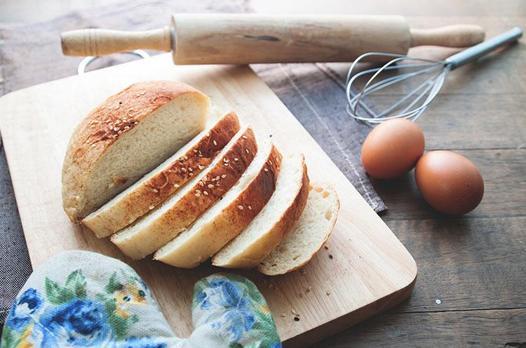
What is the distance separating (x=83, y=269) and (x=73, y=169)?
40 centimetres

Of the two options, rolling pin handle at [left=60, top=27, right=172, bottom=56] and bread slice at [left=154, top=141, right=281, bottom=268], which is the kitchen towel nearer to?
rolling pin handle at [left=60, top=27, right=172, bottom=56]

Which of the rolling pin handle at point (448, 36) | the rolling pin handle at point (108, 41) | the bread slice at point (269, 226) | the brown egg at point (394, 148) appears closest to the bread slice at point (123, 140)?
the bread slice at point (269, 226)

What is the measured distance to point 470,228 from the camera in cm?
217

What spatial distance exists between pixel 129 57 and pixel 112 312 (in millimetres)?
1588

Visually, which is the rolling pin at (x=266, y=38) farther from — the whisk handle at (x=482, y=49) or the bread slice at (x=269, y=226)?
the bread slice at (x=269, y=226)

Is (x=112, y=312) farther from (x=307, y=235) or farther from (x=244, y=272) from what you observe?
(x=307, y=235)

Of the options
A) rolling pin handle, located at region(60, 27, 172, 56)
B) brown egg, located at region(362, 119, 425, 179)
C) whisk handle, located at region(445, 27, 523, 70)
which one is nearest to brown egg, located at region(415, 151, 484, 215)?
brown egg, located at region(362, 119, 425, 179)

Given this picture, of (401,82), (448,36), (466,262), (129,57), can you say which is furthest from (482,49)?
(129,57)

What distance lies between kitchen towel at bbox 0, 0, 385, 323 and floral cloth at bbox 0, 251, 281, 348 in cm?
60

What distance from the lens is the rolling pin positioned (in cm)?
251

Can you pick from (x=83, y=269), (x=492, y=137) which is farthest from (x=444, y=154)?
(x=83, y=269)

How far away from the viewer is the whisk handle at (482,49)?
2846 millimetres

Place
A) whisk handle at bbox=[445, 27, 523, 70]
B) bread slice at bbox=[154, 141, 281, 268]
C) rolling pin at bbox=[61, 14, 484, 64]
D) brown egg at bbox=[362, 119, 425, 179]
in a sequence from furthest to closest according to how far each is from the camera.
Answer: whisk handle at bbox=[445, 27, 523, 70], rolling pin at bbox=[61, 14, 484, 64], brown egg at bbox=[362, 119, 425, 179], bread slice at bbox=[154, 141, 281, 268]

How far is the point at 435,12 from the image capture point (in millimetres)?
3309
